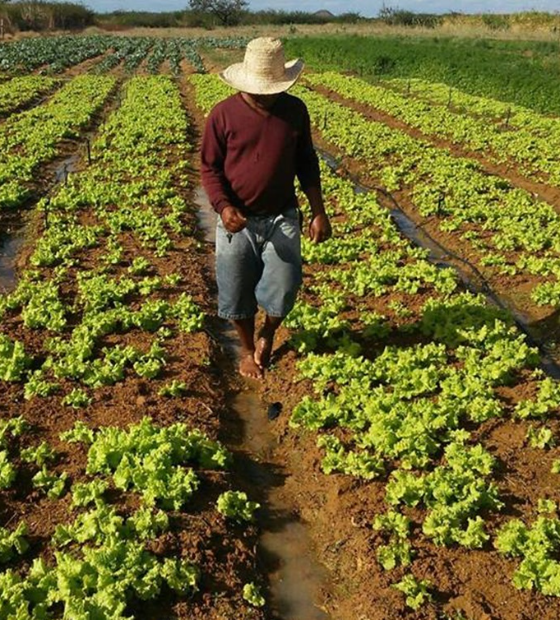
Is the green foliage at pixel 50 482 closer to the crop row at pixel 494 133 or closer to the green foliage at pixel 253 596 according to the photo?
the green foliage at pixel 253 596

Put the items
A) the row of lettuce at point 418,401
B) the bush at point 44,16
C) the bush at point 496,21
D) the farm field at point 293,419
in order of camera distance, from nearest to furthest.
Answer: the farm field at point 293,419, the row of lettuce at point 418,401, the bush at point 496,21, the bush at point 44,16

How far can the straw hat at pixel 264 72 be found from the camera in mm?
5098

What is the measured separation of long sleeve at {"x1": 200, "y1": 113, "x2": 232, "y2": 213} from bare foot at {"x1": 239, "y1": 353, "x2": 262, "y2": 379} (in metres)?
1.75

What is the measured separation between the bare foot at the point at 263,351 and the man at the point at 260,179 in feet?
1.26

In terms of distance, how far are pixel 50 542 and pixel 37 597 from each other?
22.0 inches

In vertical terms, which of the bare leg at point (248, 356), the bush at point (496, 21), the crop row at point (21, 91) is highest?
the bush at point (496, 21)

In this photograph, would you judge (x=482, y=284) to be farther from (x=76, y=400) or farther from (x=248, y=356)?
(x=76, y=400)

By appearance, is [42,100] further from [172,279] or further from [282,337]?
[282,337]

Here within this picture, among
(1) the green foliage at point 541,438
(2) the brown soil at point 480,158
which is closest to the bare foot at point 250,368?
(1) the green foliage at point 541,438

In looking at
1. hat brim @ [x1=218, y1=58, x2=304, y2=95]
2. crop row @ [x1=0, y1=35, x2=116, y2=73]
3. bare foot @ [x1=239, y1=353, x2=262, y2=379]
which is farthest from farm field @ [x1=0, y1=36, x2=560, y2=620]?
crop row @ [x1=0, y1=35, x2=116, y2=73]

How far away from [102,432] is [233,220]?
1.99 m

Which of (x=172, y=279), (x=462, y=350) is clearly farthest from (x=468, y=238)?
(x=172, y=279)

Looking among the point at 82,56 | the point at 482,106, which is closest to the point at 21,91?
the point at 482,106

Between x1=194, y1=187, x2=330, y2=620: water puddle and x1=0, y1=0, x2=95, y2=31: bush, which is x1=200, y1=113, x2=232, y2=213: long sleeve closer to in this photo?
x1=194, y1=187, x2=330, y2=620: water puddle
